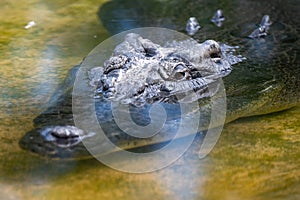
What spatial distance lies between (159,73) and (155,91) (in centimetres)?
19

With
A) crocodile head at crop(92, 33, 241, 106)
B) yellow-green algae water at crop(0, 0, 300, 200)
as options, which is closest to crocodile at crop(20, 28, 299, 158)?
crocodile head at crop(92, 33, 241, 106)

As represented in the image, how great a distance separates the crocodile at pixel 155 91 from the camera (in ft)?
10.6

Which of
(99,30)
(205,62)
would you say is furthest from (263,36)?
(99,30)

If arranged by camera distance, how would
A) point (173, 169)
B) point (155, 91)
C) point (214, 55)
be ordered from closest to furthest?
1. point (173, 169)
2. point (155, 91)
3. point (214, 55)

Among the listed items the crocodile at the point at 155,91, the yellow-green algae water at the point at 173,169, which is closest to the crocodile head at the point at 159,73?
the crocodile at the point at 155,91

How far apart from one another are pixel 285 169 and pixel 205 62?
1.48m

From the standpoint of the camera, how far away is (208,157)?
3373 millimetres

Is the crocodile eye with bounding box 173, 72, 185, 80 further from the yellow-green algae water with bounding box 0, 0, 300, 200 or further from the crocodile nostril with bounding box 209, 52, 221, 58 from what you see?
the yellow-green algae water with bounding box 0, 0, 300, 200

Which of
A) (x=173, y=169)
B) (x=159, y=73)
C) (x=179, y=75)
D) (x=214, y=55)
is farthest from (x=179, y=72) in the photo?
(x=173, y=169)

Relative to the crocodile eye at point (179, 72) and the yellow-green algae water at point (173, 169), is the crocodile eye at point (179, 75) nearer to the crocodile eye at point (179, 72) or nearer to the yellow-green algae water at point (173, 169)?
the crocodile eye at point (179, 72)

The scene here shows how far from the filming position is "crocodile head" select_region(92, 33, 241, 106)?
3.88 m

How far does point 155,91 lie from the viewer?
3945mm

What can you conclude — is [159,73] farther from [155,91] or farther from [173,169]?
[173,169]

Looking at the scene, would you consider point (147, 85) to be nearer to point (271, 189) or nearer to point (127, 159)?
point (127, 159)
